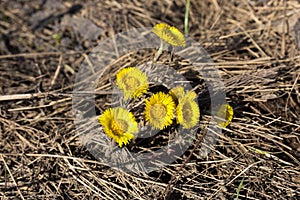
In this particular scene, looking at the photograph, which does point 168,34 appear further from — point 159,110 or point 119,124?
point 119,124

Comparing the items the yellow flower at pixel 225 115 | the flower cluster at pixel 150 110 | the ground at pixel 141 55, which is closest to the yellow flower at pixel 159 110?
the flower cluster at pixel 150 110

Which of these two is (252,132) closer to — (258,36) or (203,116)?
(203,116)

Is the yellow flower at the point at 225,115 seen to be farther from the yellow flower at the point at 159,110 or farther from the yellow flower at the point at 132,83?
the yellow flower at the point at 132,83

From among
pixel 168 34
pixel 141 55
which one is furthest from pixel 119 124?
pixel 141 55

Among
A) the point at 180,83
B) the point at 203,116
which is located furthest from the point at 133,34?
the point at 203,116

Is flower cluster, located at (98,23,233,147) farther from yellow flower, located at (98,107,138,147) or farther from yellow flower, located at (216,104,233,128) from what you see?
yellow flower, located at (216,104,233,128)

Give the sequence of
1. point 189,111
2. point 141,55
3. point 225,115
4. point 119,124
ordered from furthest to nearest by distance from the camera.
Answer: point 141,55 → point 225,115 → point 189,111 → point 119,124
